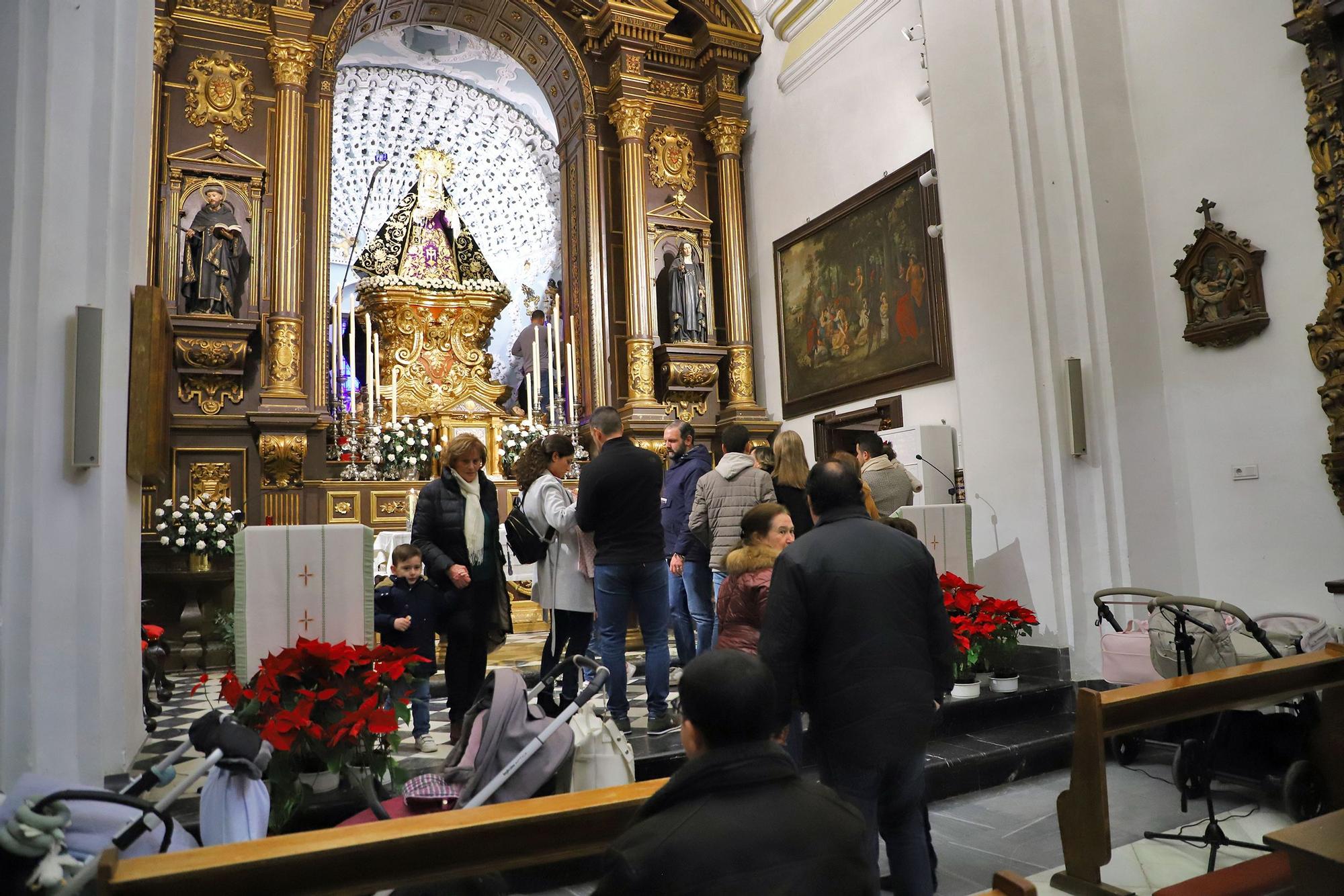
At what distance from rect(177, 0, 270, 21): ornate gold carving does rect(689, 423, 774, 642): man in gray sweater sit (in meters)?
7.57

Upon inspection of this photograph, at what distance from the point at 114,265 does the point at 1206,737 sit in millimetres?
4990

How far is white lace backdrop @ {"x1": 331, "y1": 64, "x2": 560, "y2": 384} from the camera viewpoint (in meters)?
12.8

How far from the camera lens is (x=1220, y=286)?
5.90 meters

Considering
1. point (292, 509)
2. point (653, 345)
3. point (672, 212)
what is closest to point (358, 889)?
point (292, 509)

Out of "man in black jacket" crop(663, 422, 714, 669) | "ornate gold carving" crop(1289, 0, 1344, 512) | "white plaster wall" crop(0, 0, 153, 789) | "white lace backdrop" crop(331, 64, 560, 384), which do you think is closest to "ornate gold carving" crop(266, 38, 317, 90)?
"white lace backdrop" crop(331, 64, 560, 384)

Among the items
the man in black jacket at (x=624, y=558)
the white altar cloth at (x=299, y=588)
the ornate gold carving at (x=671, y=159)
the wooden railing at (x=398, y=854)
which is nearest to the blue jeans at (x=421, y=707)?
the white altar cloth at (x=299, y=588)

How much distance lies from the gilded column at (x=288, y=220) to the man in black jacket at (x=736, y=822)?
326 inches

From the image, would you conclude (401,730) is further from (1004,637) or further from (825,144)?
(825,144)

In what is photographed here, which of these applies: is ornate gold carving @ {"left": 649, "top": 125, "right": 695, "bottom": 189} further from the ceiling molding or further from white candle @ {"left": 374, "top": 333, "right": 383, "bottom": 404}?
white candle @ {"left": 374, "top": 333, "right": 383, "bottom": 404}

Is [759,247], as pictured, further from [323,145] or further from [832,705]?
[832,705]

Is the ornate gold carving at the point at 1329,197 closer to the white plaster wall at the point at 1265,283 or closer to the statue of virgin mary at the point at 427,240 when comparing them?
the white plaster wall at the point at 1265,283

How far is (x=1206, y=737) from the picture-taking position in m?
3.91

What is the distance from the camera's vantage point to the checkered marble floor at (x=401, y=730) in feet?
12.2

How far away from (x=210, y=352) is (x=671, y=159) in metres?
5.60
